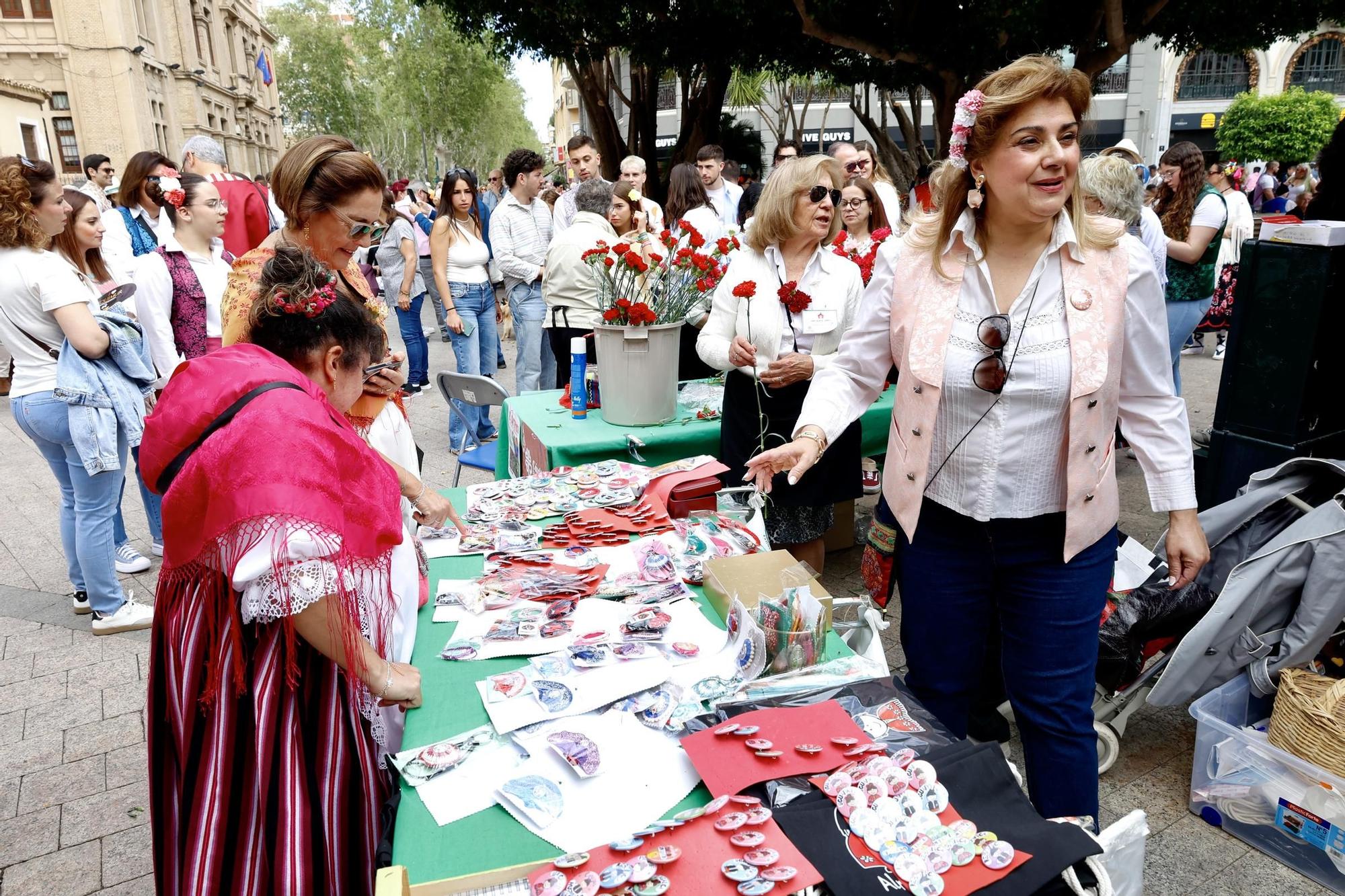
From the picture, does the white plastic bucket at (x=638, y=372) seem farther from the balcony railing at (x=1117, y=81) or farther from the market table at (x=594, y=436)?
the balcony railing at (x=1117, y=81)

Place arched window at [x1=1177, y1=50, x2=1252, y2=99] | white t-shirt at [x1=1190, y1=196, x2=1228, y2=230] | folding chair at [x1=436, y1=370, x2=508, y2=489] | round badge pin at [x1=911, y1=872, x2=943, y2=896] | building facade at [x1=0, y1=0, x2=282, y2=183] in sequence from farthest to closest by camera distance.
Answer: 1. arched window at [x1=1177, y1=50, x2=1252, y2=99]
2. building facade at [x1=0, y1=0, x2=282, y2=183]
3. white t-shirt at [x1=1190, y1=196, x2=1228, y2=230]
4. folding chair at [x1=436, y1=370, x2=508, y2=489]
5. round badge pin at [x1=911, y1=872, x2=943, y2=896]

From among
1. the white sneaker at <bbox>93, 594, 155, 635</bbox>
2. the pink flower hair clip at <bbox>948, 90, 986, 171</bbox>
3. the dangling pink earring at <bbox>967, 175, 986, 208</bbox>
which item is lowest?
the white sneaker at <bbox>93, 594, 155, 635</bbox>

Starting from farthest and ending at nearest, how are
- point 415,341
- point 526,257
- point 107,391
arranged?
point 415,341 → point 526,257 → point 107,391

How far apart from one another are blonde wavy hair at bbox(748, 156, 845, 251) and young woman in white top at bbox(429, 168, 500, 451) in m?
3.37

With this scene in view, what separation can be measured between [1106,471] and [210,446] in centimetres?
173

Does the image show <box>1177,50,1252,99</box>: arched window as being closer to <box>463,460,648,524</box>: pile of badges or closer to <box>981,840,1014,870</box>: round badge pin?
<box>463,460,648,524</box>: pile of badges

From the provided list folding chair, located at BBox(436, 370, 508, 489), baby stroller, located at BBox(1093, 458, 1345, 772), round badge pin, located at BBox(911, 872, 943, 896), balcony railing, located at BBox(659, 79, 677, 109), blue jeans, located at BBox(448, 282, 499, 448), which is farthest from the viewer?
balcony railing, located at BBox(659, 79, 677, 109)

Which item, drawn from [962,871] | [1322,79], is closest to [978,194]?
[962,871]

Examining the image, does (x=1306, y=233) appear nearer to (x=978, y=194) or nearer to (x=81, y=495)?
(x=978, y=194)

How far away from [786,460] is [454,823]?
96 centimetres

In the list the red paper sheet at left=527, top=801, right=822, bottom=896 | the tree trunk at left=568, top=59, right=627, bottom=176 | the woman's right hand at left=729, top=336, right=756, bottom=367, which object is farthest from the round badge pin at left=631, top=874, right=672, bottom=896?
the tree trunk at left=568, top=59, right=627, bottom=176

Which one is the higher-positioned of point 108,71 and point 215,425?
point 108,71

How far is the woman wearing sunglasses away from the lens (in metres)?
1.69

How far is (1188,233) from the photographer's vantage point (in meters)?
5.18
